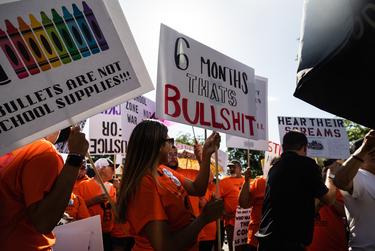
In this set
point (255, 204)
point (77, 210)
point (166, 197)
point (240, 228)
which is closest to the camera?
point (166, 197)

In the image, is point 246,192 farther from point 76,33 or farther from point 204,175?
point 76,33

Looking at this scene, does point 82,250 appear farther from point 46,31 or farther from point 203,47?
point 203,47

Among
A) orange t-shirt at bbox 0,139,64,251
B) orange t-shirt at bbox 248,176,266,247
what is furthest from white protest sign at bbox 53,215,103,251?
orange t-shirt at bbox 248,176,266,247

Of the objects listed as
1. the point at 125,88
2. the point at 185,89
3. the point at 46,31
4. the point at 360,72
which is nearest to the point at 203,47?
the point at 185,89

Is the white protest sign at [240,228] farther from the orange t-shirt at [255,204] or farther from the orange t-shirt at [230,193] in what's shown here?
the orange t-shirt at [230,193]

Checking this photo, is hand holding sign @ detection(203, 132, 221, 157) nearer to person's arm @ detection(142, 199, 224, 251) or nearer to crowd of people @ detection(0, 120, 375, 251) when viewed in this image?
crowd of people @ detection(0, 120, 375, 251)

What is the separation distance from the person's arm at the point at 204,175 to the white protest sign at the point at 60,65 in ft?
3.42

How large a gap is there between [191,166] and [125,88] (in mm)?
4121

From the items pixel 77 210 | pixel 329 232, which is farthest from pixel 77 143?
pixel 329 232

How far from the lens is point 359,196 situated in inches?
125

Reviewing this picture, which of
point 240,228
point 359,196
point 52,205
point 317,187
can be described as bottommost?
point 240,228

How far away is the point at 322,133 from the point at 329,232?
354 centimetres

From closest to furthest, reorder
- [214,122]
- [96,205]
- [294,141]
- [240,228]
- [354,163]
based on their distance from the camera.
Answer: [354,163]
[214,122]
[294,141]
[96,205]
[240,228]

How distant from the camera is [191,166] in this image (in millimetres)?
6500
